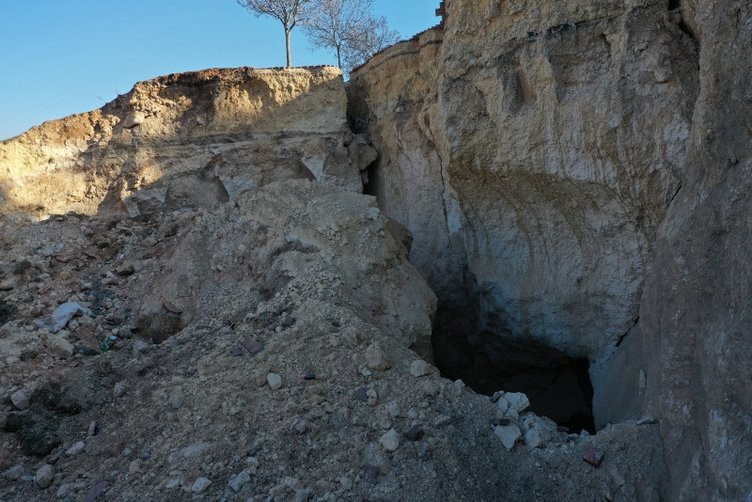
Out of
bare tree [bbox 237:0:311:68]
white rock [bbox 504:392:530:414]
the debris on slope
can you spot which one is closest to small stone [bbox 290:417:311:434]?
the debris on slope

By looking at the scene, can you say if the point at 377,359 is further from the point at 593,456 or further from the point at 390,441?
the point at 593,456

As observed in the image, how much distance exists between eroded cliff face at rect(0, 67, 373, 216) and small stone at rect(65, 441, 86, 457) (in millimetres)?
3786

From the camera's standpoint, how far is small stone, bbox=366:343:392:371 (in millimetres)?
3482

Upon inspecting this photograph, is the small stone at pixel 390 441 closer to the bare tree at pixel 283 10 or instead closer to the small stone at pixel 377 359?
the small stone at pixel 377 359

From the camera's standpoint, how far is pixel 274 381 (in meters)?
3.42

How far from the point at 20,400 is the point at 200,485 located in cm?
138

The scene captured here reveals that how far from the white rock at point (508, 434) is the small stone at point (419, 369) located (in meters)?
0.51

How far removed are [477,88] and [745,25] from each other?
2770mm

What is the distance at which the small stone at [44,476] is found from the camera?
3.02 m

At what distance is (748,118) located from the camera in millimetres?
2619

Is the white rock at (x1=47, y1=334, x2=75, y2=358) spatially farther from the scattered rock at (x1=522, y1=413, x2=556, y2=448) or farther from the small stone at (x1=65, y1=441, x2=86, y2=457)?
the scattered rock at (x1=522, y1=413, x2=556, y2=448)

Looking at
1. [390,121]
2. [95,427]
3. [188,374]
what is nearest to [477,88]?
[390,121]

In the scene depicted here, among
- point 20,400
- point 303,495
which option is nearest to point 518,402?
point 303,495

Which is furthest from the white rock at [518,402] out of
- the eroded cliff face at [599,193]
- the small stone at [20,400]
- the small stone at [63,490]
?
the small stone at [20,400]
